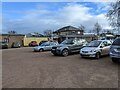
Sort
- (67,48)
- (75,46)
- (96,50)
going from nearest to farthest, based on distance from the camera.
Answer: (96,50) → (67,48) → (75,46)

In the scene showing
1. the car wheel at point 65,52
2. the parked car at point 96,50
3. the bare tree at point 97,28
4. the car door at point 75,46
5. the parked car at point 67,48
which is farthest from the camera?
the bare tree at point 97,28

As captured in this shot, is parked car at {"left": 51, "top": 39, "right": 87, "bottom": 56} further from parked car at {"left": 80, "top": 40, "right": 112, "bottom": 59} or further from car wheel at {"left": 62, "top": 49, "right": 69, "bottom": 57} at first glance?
parked car at {"left": 80, "top": 40, "right": 112, "bottom": 59}

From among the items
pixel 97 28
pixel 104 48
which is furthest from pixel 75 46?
pixel 97 28

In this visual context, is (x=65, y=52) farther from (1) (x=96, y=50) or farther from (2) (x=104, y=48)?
(2) (x=104, y=48)

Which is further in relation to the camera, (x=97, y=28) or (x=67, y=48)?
(x=97, y=28)

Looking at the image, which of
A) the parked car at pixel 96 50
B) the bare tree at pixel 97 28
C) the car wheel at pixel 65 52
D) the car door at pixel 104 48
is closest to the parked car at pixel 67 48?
the car wheel at pixel 65 52

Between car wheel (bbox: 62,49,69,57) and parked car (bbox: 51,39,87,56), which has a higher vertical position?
parked car (bbox: 51,39,87,56)

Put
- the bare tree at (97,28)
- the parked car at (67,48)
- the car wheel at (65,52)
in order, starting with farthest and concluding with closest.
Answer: the bare tree at (97,28)
the parked car at (67,48)
the car wheel at (65,52)

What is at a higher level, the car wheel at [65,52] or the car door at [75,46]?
the car door at [75,46]

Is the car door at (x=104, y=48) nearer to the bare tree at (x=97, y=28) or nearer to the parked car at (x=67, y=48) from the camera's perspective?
the parked car at (x=67, y=48)

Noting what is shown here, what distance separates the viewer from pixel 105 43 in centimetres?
1605

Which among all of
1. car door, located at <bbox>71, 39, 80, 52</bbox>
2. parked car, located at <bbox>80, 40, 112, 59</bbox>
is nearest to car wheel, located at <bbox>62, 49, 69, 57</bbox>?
car door, located at <bbox>71, 39, 80, 52</bbox>

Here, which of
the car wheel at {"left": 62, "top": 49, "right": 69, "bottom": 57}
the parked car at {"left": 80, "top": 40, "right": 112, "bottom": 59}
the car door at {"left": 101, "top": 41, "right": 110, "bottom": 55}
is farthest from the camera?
the car wheel at {"left": 62, "top": 49, "right": 69, "bottom": 57}

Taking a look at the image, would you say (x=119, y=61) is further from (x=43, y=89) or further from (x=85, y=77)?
(x=43, y=89)
